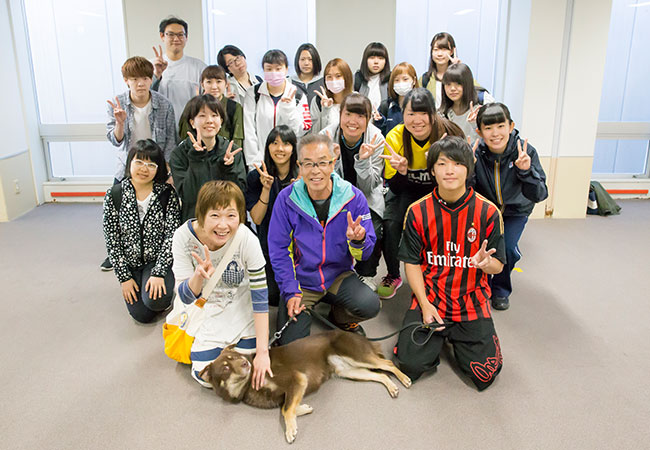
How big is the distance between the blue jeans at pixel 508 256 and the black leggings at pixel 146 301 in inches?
74.7

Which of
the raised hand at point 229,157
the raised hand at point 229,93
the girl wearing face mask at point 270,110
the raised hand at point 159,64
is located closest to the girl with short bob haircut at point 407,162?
the girl wearing face mask at point 270,110

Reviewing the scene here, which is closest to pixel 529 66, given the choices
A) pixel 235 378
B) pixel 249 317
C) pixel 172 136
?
pixel 172 136

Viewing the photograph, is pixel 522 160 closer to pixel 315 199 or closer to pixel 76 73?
pixel 315 199

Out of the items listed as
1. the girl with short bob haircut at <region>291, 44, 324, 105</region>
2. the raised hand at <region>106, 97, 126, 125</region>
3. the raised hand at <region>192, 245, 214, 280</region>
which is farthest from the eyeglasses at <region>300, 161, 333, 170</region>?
the raised hand at <region>106, 97, 126, 125</region>

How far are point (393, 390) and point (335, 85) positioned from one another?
6.53 ft

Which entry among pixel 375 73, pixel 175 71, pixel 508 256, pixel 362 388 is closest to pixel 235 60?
pixel 175 71

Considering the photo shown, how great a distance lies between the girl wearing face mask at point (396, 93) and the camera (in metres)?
3.33

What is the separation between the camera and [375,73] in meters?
3.60

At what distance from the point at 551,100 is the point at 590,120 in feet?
1.34

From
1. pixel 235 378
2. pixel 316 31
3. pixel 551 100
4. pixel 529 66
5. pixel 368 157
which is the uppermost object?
pixel 316 31

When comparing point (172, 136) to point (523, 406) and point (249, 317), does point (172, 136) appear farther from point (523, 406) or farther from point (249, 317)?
point (523, 406)

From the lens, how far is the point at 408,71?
3342 millimetres

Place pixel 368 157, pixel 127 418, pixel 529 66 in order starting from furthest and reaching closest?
1. pixel 529 66
2. pixel 368 157
3. pixel 127 418

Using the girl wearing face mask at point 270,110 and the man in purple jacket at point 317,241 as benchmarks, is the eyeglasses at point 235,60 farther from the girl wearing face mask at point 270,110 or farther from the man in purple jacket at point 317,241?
the man in purple jacket at point 317,241
